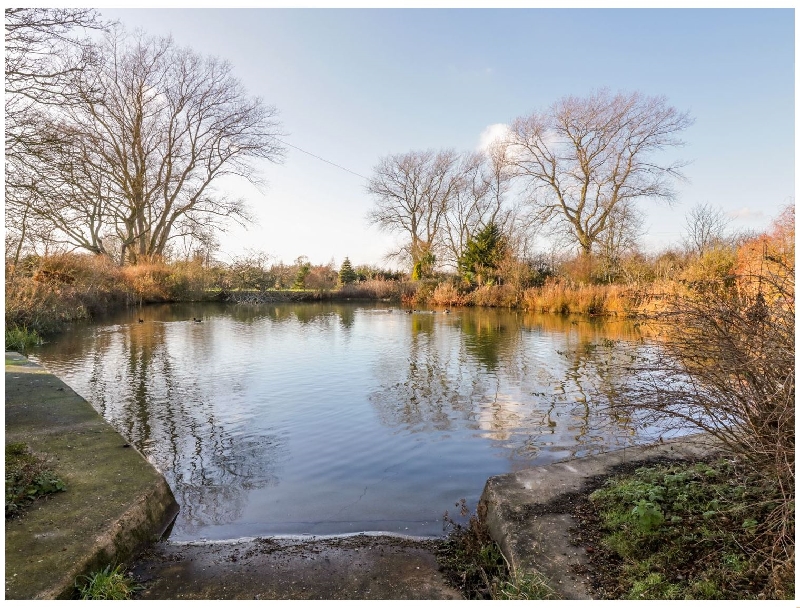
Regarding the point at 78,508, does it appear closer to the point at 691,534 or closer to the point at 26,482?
the point at 26,482

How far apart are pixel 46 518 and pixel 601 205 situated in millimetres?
29322

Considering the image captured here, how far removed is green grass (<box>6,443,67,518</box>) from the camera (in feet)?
11.4

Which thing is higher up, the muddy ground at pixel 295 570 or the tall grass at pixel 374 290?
the tall grass at pixel 374 290

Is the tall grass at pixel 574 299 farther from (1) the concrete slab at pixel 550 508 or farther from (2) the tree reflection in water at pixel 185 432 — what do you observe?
(2) the tree reflection in water at pixel 185 432

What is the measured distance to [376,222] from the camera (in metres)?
39.0

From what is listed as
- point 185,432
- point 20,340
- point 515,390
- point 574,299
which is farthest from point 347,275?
point 185,432

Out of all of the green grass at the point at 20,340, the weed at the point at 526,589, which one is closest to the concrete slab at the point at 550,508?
the weed at the point at 526,589

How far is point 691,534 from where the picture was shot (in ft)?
9.53

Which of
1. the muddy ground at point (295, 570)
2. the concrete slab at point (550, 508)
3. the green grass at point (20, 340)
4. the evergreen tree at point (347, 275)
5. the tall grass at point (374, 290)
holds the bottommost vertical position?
the muddy ground at point (295, 570)

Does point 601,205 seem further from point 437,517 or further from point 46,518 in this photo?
point 46,518

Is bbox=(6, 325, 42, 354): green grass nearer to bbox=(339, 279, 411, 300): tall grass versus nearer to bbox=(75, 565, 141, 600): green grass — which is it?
bbox=(75, 565, 141, 600): green grass

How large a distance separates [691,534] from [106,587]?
3472mm

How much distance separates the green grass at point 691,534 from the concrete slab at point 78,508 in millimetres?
3124

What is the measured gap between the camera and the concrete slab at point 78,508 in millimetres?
2846
